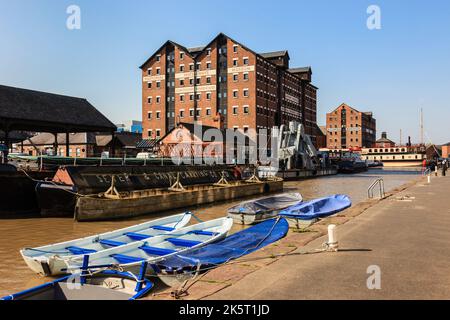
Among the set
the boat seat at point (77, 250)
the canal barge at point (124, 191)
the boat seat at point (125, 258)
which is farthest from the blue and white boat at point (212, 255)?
the canal barge at point (124, 191)

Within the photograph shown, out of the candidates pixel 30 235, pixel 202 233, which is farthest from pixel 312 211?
pixel 30 235

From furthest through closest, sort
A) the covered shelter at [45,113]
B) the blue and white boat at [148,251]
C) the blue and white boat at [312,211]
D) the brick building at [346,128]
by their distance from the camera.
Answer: the brick building at [346,128]
the covered shelter at [45,113]
the blue and white boat at [312,211]
the blue and white boat at [148,251]

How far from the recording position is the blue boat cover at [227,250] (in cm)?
959

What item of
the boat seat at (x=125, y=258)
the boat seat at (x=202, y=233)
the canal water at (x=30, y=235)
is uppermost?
the boat seat at (x=202, y=233)

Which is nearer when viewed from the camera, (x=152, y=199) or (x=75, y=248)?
(x=75, y=248)

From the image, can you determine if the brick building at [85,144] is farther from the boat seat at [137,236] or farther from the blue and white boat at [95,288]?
the blue and white boat at [95,288]

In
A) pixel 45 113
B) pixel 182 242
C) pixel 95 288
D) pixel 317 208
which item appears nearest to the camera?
pixel 95 288

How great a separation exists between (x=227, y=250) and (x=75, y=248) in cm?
457

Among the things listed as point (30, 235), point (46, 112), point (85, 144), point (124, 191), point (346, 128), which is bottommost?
point (30, 235)

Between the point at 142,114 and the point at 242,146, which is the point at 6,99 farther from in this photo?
the point at 142,114

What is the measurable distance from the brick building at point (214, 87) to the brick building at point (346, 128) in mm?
63737

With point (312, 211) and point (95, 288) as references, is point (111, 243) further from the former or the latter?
point (312, 211)

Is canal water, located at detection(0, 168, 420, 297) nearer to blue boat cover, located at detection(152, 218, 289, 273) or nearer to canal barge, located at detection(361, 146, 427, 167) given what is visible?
blue boat cover, located at detection(152, 218, 289, 273)

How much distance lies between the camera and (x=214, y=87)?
7494 centimetres
